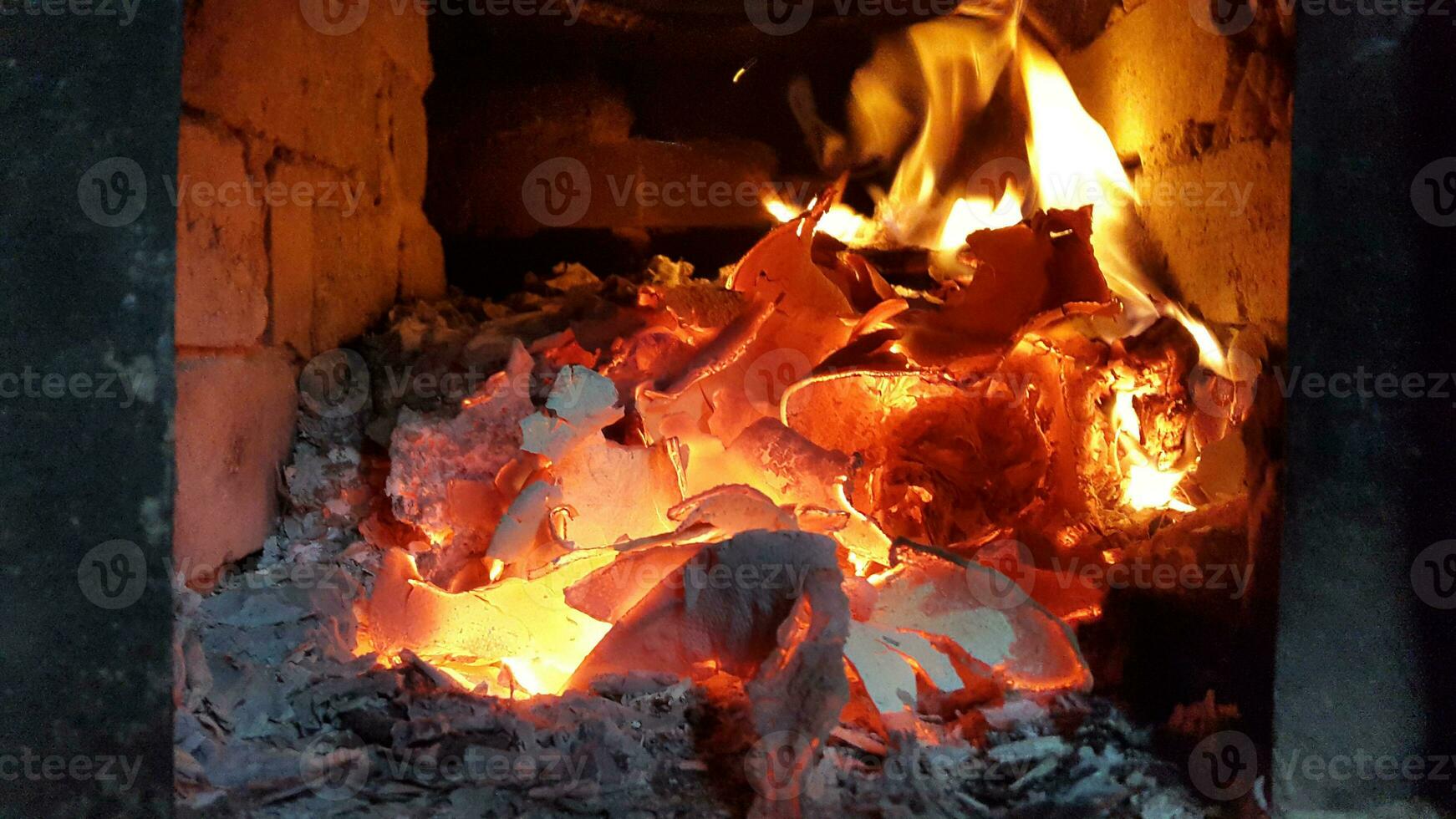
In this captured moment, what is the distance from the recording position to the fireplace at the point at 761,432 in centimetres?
155

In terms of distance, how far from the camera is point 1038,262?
2.32m

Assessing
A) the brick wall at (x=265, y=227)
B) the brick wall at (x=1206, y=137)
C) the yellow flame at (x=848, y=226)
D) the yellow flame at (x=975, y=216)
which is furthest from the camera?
the yellow flame at (x=848, y=226)

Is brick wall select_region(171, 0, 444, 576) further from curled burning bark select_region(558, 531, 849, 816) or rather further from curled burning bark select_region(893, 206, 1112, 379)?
curled burning bark select_region(893, 206, 1112, 379)

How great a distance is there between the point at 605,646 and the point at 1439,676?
1372 mm

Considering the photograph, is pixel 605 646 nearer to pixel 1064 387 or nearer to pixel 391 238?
pixel 1064 387

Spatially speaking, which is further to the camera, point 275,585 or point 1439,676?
point 275,585

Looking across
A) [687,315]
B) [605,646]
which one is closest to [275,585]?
[605,646]

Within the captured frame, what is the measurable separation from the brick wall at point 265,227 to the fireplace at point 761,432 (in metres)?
0.01

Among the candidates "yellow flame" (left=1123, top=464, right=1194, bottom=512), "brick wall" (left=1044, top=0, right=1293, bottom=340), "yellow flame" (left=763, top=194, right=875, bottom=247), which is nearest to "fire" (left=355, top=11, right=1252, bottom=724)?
"yellow flame" (left=1123, top=464, right=1194, bottom=512)

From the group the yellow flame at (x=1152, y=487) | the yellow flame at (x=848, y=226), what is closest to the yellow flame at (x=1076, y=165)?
the yellow flame at (x=1152, y=487)

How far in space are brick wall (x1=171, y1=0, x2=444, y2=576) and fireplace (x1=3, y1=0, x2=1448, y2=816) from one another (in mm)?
13

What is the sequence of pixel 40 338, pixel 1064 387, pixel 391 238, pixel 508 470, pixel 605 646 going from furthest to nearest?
pixel 391 238 < pixel 1064 387 < pixel 508 470 < pixel 605 646 < pixel 40 338

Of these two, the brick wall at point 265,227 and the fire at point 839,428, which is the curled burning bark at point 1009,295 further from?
the brick wall at point 265,227

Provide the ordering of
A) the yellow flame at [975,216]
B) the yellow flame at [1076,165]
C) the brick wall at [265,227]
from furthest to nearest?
the yellow flame at [975,216], the yellow flame at [1076,165], the brick wall at [265,227]
